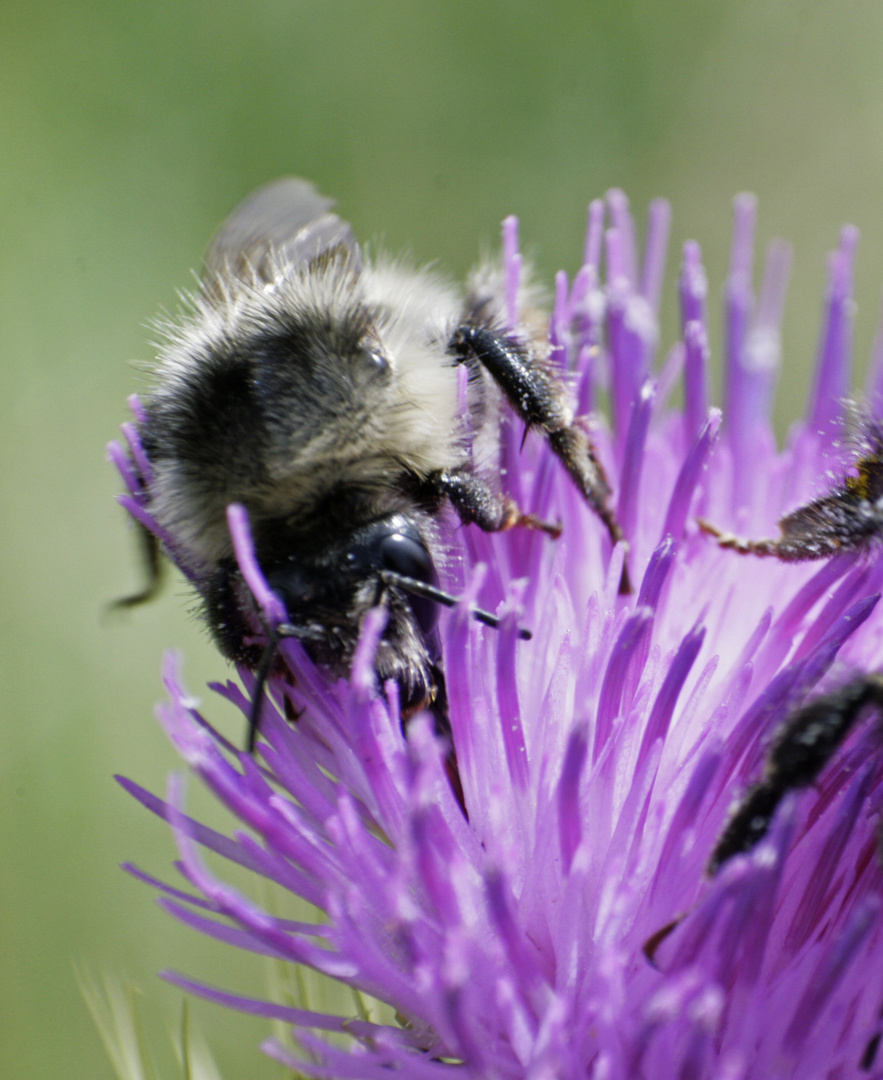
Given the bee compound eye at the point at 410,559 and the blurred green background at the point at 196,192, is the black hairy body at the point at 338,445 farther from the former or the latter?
the blurred green background at the point at 196,192

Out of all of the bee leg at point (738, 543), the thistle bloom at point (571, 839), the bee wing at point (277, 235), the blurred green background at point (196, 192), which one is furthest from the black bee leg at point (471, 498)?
the blurred green background at point (196, 192)

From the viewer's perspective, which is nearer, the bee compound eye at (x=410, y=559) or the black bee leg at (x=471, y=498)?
the bee compound eye at (x=410, y=559)

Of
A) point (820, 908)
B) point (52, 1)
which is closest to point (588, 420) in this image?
point (820, 908)

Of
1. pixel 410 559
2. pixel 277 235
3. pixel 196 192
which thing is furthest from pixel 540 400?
pixel 196 192

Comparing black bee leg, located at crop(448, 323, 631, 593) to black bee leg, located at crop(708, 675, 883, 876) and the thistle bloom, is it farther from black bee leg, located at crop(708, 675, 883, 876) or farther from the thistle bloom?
black bee leg, located at crop(708, 675, 883, 876)

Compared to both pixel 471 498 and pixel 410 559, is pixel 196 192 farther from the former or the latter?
pixel 410 559
